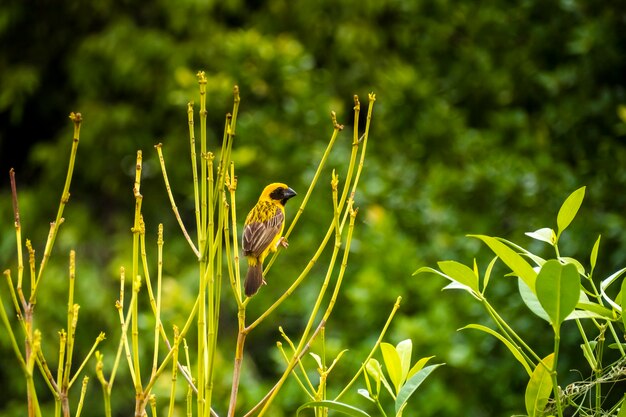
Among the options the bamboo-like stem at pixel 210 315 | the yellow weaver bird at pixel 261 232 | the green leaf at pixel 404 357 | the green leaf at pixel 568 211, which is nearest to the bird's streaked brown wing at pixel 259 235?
the yellow weaver bird at pixel 261 232

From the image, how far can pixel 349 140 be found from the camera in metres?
6.02

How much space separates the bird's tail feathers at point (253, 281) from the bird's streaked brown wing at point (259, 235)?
4cm

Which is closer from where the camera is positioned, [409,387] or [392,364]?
[409,387]

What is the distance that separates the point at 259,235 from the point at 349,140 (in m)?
3.57

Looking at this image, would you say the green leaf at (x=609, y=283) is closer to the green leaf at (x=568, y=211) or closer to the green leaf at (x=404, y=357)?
the green leaf at (x=568, y=211)

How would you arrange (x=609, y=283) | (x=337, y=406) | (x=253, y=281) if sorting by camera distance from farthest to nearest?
(x=253, y=281)
(x=609, y=283)
(x=337, y=406)

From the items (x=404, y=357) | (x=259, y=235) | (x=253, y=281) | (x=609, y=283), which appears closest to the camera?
(x=609, y=283)

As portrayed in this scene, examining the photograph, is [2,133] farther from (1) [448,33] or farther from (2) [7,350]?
(1) [448,33]

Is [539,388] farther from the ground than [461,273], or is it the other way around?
[461,273]

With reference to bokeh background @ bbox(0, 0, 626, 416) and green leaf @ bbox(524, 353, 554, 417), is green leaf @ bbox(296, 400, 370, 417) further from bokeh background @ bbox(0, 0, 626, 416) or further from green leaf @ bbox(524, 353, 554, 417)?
bokeh background @ bbox(0, 0, 626, 416)

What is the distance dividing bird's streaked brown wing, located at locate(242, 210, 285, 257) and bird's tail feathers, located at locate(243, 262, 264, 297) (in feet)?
0.14

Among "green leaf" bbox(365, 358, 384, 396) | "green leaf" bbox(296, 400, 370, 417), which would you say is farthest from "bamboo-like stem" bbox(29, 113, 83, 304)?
"green leaf" bbox(365, 358, 384, 396)

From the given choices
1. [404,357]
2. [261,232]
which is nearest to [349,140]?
[261,232]

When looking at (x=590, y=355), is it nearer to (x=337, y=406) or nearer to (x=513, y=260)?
(x=513, y=260)
